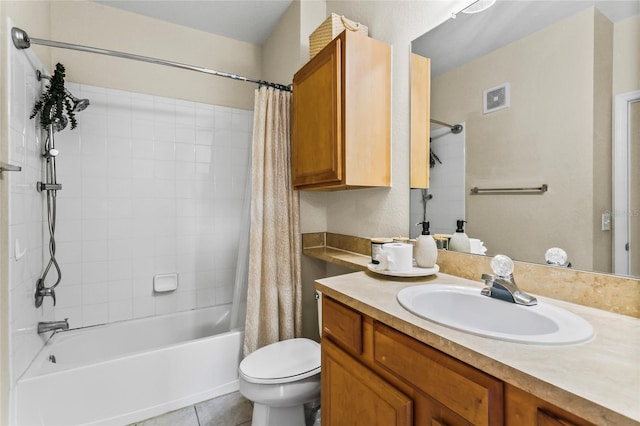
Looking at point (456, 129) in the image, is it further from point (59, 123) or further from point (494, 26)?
point (59, 123)

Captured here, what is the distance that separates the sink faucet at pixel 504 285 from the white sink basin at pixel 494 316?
0.06ft

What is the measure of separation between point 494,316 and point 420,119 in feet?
3.10

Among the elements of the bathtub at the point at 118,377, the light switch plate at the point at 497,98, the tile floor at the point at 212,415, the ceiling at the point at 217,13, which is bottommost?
the tile floor at the point at 212,415

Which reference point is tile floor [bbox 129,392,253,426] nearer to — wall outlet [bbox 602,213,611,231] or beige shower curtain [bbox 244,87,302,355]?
beige shower curtain [bbox 244,87,302,355]

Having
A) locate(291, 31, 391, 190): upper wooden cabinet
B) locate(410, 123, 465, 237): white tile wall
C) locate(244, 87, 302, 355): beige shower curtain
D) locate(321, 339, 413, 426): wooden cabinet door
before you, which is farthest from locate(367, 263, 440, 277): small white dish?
locate(244, 87, 302, 355): beige shower curtain

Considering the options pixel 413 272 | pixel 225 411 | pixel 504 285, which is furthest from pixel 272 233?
pixel 504 285

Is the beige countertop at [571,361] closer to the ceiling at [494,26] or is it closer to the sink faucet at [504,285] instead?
the sink faucet at [504,285]

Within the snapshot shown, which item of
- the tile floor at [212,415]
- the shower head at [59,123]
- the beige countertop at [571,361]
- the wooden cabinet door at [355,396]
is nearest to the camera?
the beige countertop at [571,361]

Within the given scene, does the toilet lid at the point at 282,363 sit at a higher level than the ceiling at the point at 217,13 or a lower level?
lower

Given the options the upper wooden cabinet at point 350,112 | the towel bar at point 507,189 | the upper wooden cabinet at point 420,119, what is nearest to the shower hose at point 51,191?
the upper wooden cabinet at point 350,112

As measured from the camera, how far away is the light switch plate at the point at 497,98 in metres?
1.04

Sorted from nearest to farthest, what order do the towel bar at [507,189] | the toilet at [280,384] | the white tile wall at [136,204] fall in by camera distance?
the towel bar at [507,189] → the toilet at [280,384] → the white tile wall at [136,204]

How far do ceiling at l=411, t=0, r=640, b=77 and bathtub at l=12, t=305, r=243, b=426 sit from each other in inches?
78.1

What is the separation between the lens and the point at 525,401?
0.52 m
